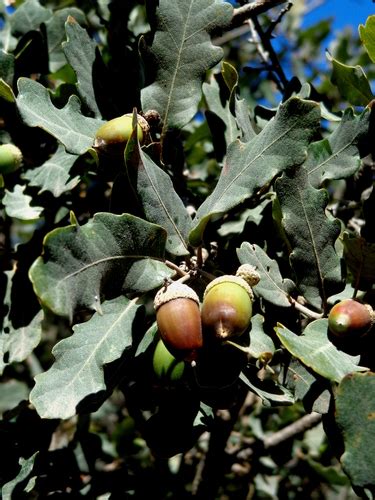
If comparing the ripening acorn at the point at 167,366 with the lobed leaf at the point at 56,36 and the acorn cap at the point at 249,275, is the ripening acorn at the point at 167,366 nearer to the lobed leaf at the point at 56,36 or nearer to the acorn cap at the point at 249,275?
the acorn cap at the point at 249,275

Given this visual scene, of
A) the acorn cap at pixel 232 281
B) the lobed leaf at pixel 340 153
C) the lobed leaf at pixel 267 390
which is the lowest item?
the lobed leaf at pixel 267 390

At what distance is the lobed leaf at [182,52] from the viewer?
1.21m

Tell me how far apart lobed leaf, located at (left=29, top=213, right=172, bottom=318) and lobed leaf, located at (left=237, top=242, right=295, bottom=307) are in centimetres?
17

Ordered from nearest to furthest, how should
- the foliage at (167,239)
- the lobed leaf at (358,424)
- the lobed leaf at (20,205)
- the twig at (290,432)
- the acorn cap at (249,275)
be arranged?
1. the lobed leaf at (358,424)
2. the foliage at (167,239)
3. the acorn cap at (249,275)
4. the lobed leaf at (20,205)
5. the twig at (290,432)

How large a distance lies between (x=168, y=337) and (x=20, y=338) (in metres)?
0.53

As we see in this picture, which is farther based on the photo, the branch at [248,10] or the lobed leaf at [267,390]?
the branch at [248,10]

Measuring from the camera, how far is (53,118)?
115cm

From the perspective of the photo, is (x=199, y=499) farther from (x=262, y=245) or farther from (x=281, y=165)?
(x=281, y=165)

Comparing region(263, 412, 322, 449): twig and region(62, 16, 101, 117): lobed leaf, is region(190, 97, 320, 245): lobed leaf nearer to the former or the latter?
region(62, 16, 101, 117): lobed leaf

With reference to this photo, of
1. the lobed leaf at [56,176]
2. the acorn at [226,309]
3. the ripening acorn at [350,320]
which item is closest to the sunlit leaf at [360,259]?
the ripening acorn at [350,320]

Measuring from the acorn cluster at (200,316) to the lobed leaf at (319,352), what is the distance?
8 centimetres

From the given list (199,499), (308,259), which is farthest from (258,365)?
(199,499)

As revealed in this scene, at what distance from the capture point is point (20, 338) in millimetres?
1315

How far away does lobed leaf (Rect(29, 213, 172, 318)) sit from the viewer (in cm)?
86
